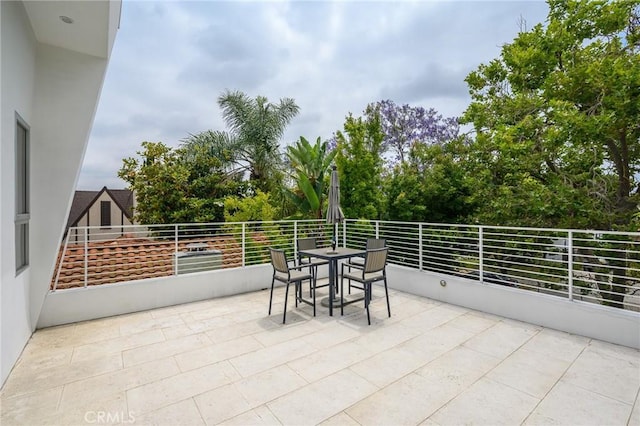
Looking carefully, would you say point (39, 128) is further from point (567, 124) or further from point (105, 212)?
point (105, 212)

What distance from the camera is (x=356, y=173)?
9.44 m

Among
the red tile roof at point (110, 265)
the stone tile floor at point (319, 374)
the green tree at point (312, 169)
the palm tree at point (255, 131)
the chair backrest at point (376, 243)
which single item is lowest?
the stone tile floor at point (319, 374)

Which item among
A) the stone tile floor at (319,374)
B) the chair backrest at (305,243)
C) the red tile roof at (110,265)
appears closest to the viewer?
the stone tile floor at (319,374)

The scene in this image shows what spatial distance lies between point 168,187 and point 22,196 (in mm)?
7899

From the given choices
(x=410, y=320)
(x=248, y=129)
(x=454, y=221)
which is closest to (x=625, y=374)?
(x=410, y=320)

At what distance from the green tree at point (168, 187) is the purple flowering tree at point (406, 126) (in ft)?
28.6

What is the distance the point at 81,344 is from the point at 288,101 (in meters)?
12.2

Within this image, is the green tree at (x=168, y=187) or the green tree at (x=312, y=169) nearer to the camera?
the green tree at (x=312, y=169)

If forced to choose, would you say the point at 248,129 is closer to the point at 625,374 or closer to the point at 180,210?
the point at 180,210

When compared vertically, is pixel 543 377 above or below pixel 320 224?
below

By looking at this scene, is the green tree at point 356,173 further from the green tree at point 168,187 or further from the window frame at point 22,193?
the window frame at point 22,193

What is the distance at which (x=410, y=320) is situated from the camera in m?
4.75

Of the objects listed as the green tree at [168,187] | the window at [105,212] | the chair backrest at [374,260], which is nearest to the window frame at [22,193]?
the chair backrest at [374,260]

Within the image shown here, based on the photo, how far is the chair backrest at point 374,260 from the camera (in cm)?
465
